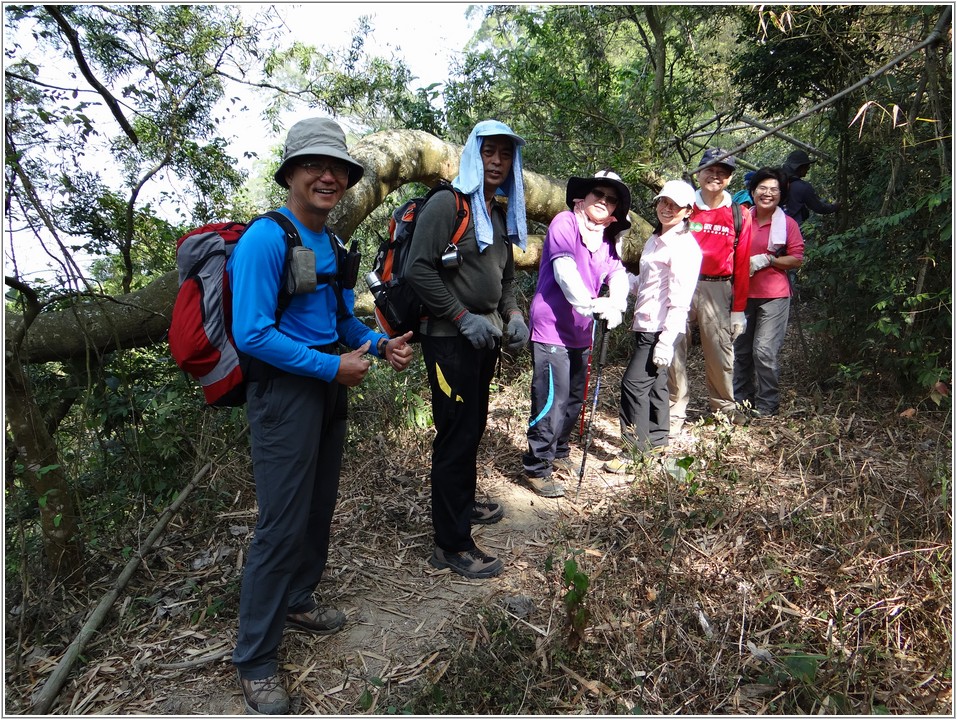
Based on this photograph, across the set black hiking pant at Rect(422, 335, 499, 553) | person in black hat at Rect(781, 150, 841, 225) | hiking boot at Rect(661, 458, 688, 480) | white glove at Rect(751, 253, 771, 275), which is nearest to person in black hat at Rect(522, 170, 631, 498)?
hiking boot at Rect(661, 458, 688, 480)

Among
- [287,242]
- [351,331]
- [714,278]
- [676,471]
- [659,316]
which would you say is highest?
[287,242]

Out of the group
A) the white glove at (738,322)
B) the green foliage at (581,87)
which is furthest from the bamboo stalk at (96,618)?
the green foliage at (581,87)

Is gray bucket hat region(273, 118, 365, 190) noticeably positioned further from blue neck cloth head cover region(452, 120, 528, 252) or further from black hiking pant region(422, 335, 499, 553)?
black hiking pant region(422, 335, 499, 553)

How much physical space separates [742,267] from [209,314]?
4590mm

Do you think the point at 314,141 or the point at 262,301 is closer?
the point at 262,301

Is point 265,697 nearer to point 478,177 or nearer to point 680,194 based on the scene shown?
point 478,177

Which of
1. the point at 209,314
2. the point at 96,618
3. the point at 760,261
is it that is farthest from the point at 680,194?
the point at 96,618

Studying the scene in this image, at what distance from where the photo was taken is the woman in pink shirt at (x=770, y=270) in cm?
538

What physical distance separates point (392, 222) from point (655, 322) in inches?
91.7

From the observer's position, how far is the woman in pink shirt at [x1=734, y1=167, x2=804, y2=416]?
5383 millimetres

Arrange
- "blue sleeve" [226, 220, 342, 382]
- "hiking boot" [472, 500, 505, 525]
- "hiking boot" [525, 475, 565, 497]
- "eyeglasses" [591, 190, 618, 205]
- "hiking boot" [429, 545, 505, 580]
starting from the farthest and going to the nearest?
"hiking boot" [525, 475, 565, 497], "eyeglasses" [591, 190, 618, 205], "hiking boot" [472, 500, 505, 525], "hiking boot" [429, 545, 505, 580], "blue sleeve" [226, 220, 342, 382]

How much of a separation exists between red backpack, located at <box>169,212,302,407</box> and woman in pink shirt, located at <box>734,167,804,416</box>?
456 cm

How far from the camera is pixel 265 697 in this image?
99.7 inches

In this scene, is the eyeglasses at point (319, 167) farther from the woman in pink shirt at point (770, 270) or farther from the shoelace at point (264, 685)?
the woman in pink shirt at point (770, 270)
